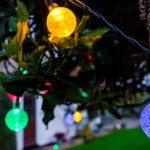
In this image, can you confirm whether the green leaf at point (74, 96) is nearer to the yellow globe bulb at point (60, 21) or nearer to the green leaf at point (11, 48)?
the green leaf at point (11, 48)

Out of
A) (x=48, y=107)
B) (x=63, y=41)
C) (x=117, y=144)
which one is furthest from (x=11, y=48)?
(x=117, y=144)

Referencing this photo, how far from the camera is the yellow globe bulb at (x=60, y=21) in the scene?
5.47 feet

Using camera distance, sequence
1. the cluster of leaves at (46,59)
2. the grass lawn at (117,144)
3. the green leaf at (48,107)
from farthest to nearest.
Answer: the grass lawn at (117,144) < the green leaf at (48,107) < the cluster of leaves at (46,59)

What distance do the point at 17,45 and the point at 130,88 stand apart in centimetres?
248

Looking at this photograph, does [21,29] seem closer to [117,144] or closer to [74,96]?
[74,96]

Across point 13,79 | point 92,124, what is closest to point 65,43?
point 13,79

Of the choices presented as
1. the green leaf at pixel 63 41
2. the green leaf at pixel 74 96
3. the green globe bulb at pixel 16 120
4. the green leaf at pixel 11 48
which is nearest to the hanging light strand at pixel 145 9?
the green leaf at pixel 63 41

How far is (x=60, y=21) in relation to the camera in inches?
65.3

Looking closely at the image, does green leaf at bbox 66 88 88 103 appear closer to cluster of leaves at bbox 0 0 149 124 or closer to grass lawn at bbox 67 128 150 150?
cluster of leaves at bbox 0 0 149 124

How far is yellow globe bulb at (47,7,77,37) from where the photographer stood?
5.47 feet

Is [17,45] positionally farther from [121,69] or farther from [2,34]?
[121,69]

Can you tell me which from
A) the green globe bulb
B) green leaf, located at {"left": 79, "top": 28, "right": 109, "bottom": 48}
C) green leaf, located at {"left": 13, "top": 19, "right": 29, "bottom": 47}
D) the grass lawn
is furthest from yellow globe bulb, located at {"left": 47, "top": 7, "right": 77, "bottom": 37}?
the grass lawn

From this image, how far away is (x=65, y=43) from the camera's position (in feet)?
6.85

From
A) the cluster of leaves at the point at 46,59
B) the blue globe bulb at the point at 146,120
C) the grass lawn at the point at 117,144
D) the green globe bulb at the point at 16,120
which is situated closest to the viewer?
the blue globe bulb at the point at 146,120
